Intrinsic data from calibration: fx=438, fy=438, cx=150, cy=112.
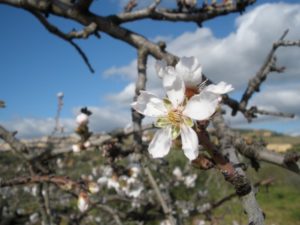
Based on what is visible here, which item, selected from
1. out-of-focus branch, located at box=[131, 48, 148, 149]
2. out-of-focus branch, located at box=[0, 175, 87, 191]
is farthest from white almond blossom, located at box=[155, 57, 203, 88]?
out-of-focus branch, located at box=[131, 48, 148, 149]

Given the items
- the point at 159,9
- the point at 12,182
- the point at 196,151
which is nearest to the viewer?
the point at 196,151

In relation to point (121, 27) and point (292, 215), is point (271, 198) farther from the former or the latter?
point (121, 27)

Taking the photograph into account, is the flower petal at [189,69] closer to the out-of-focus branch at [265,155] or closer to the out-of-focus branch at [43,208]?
the out-of-focus branch at [265,155]

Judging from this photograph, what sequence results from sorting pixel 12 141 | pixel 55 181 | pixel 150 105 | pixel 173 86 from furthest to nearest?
pixel 12 141, pixel 55 181, pixel 150 105, pixel 173 86

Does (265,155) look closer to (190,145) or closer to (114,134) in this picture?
(190,145)

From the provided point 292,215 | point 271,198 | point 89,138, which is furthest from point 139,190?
point 271,198

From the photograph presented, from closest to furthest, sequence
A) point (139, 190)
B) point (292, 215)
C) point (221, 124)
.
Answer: point (221, 124), point (139, 190), point (292, 215)

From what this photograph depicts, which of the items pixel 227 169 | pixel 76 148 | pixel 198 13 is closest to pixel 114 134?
pixel 76 148

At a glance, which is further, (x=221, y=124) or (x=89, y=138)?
(x=89, y=138)
